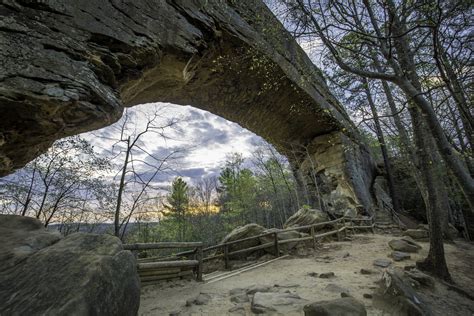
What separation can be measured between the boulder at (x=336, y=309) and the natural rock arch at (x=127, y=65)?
12.3ft

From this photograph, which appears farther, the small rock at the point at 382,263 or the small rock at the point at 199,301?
the small rock at the point at 382,263

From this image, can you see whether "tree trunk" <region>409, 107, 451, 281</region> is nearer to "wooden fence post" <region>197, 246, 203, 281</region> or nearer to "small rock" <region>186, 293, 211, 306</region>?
"small rock" <region>186, 293, 211, 306</region>

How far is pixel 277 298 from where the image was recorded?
329 cm

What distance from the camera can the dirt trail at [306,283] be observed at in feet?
11.1

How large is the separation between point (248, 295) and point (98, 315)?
8.08ft

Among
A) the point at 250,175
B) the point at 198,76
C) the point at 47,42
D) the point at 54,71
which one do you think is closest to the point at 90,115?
the point at 54,71

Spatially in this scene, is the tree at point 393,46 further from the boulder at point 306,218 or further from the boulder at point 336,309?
the boulder at point 306,218

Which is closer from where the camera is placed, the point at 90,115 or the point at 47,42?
the point at 47,42

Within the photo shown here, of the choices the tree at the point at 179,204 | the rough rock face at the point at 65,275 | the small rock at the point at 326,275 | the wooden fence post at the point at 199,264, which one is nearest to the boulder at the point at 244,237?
the wooden fence post at the point at 199,264

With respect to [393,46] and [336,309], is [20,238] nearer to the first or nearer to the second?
[336,309]

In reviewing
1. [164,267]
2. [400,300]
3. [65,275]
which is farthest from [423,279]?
[65,275]

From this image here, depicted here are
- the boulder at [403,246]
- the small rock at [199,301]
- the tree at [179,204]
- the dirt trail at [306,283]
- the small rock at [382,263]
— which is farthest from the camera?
the tree at [179,204]

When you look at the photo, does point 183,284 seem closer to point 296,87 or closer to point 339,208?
point 296,87

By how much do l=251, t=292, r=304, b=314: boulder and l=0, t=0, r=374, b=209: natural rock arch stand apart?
11.4 feet
